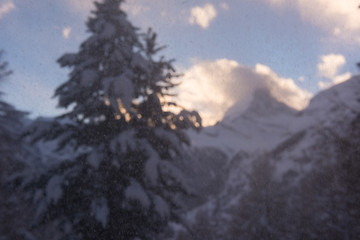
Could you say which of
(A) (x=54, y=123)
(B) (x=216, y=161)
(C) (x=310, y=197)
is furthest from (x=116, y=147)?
(B) (x=216, y=161)

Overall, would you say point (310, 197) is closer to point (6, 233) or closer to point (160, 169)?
point (160, 169)

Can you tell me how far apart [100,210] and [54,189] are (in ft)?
3.33

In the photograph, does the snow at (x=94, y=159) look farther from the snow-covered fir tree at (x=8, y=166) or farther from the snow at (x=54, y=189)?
the snow-covered fir tree at (x=8, y=166)

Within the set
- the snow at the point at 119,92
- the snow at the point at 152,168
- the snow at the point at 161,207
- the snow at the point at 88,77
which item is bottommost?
the snow at the point at 161,207

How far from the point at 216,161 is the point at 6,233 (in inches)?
1486

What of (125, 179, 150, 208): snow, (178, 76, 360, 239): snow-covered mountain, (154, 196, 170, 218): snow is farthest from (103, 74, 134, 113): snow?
(178, 76, 360, 239): snow-covered mountain

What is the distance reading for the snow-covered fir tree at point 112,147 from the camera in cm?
475

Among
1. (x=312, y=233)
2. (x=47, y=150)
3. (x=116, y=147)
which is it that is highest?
(x=47, y=150)

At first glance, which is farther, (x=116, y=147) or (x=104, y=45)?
(x=104, y=45)

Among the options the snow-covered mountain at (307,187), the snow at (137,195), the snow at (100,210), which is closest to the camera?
the snow at (100,210)

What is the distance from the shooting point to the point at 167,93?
6.53m

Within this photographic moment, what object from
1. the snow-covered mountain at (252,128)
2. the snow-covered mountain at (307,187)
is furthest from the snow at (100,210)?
the snow-covered mountain at (252,128)

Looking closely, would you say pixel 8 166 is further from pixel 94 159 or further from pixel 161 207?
pixel 161 207

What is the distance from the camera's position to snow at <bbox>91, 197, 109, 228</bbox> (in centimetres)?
425
